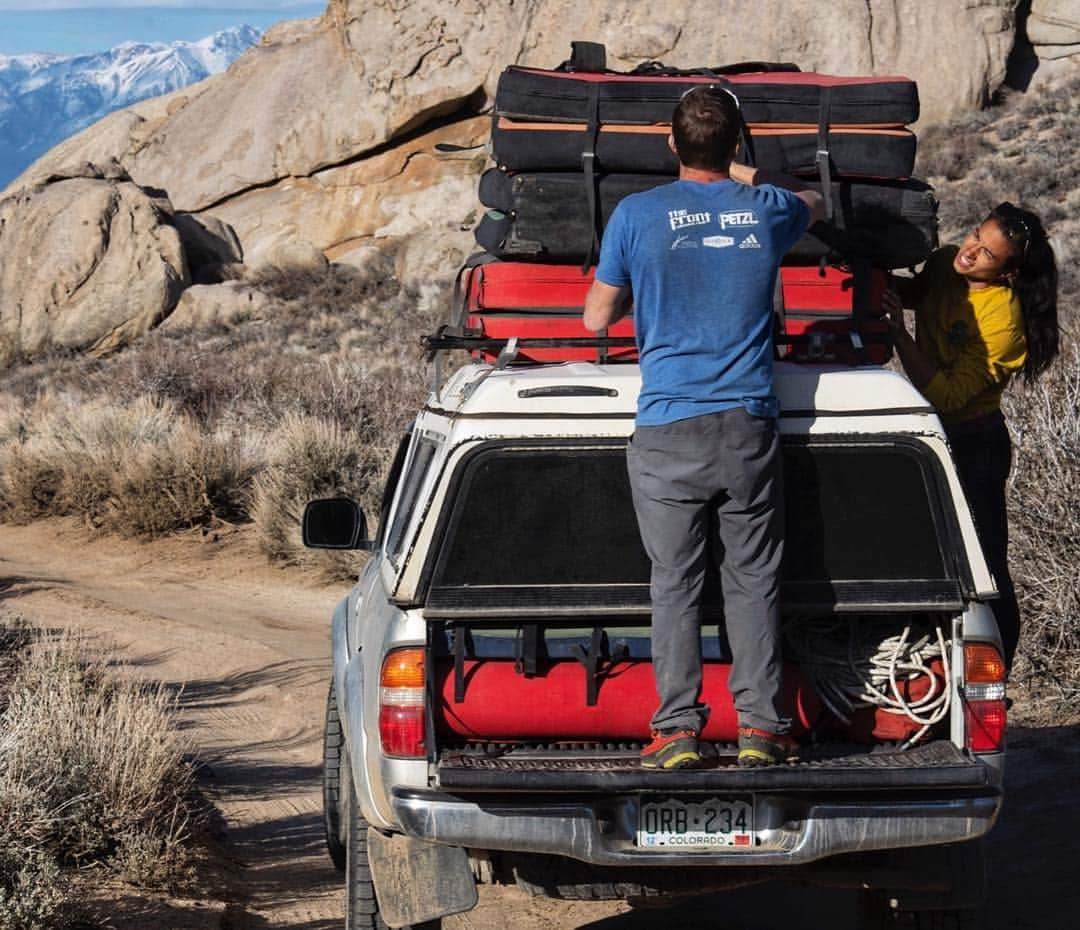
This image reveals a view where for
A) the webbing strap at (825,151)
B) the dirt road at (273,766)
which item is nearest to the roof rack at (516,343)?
the webbing strap at (825,151)

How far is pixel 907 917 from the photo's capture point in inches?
161

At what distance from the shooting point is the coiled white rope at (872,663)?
3.74 m

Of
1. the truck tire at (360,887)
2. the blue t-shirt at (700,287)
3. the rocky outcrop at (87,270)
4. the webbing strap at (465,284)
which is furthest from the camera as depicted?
the rocky outcrop at (87,270)

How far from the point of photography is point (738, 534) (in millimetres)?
3652

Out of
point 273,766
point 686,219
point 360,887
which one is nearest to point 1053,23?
point 273,766

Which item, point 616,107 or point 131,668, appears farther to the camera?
point 131,668

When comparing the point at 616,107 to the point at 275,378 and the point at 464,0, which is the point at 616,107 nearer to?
the point at 275,378

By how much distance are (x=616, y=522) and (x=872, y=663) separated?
720mm

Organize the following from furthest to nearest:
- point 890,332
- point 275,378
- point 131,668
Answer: point 275,378 < point 131,668 < point 890,332

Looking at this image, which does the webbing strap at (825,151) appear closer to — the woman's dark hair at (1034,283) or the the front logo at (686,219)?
the woman's dark hair at (1034,283)

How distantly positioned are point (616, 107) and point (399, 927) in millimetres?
2586

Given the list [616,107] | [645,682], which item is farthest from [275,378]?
[645,682]

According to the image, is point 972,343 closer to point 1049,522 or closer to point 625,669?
point 625,669

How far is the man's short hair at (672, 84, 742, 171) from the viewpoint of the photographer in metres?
3.85
